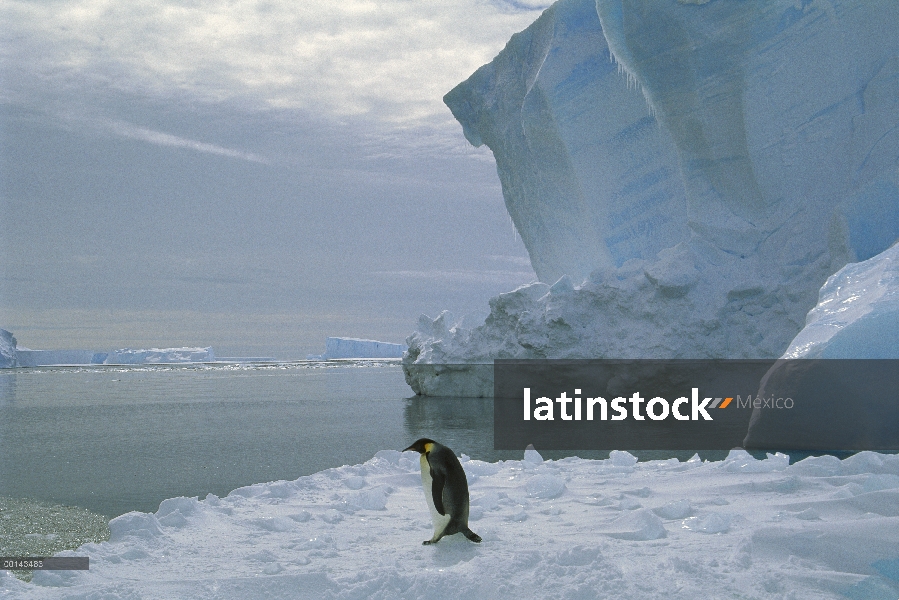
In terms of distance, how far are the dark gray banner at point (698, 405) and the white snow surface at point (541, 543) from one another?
64.2 inches

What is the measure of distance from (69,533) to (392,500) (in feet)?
6.75

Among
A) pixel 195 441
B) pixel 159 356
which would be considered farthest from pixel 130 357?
pixel 195 441

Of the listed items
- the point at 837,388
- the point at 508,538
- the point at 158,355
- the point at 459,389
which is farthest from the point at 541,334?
the point at 158,355

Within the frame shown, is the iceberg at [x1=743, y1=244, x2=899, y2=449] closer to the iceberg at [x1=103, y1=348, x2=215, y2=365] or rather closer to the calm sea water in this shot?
the calm sea water

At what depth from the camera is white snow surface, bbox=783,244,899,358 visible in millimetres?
6082

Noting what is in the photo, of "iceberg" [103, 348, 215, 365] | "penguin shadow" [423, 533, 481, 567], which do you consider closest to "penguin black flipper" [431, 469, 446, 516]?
"penguin shadow" [423, 533, 481, 567]

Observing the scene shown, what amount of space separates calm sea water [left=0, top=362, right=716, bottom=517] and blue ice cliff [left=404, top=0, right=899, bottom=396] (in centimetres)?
346

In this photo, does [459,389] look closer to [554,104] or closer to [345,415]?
[345,415]

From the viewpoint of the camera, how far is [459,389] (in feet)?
58.9

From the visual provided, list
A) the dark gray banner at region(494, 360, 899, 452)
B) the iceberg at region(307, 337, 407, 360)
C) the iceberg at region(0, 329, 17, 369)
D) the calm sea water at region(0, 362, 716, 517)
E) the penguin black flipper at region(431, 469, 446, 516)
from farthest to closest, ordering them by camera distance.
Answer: the iceberg at region(307, 337, 407, 360) < the iceberg at region(0, 329, 17, 369) < the calm sea water at region(0, 362, 716, 517) < the dark gray banner at region(494, 360, 899, 452) < the penguin black flipper at region(431, 469, 446, 516)

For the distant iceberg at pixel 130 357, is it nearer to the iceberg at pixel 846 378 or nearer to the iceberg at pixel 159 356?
the iceberg at pixel 159 356

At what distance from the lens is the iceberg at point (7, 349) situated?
50.8 meters

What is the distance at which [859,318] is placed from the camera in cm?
623

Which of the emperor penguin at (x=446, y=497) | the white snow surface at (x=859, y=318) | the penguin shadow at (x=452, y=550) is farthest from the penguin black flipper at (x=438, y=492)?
the white snow surface at (x=859, y=318)
